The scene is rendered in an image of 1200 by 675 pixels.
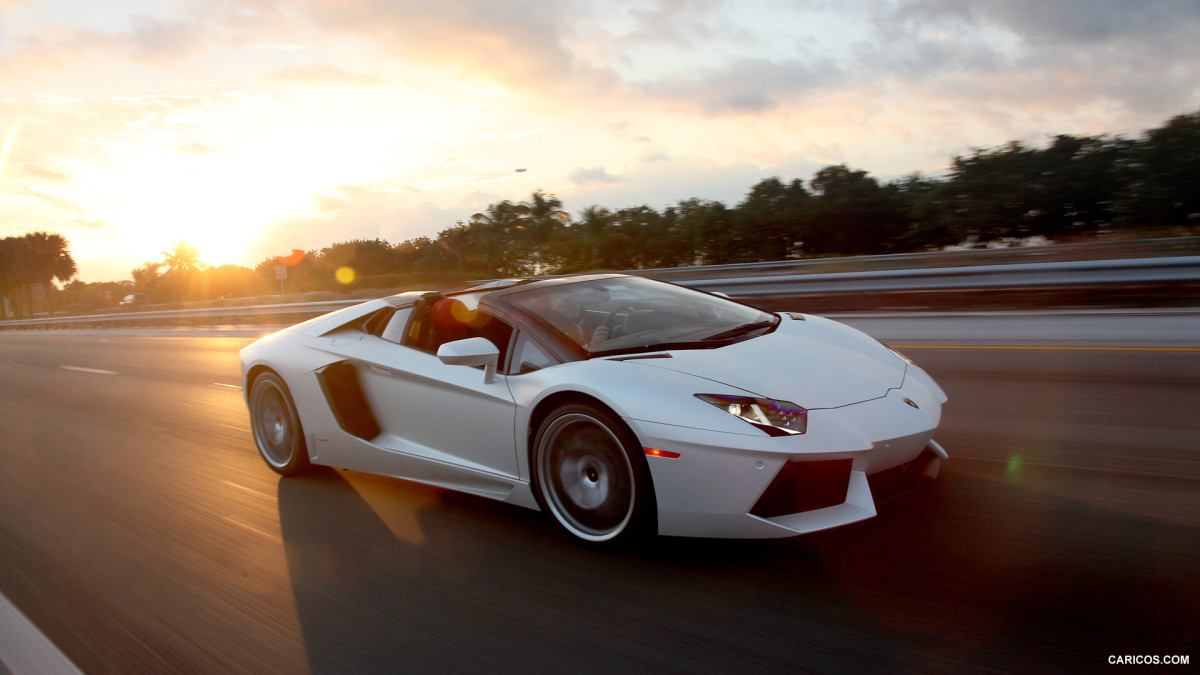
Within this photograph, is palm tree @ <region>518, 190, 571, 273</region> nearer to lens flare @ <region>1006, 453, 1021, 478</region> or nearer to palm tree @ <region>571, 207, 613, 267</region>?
palm tree @ <region>571, 207, 613, 267</region>

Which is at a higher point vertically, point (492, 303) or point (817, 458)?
point (492, 303)

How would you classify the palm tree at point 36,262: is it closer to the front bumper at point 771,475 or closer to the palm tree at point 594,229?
the palm tree at point 594,229

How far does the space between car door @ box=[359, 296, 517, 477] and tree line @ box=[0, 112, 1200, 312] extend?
17.7 metres

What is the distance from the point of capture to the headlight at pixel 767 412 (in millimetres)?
2889

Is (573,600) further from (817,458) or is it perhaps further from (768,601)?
(817,458)

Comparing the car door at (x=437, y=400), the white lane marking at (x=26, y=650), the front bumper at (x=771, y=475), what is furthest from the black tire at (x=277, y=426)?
the front bumper at (x=771, y=475)

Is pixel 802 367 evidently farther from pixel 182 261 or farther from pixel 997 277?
pixel 182 261

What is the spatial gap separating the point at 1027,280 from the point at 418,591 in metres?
9.60

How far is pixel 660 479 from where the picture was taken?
3000mm

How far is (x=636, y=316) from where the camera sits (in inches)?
164

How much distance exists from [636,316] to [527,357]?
0.74 meters

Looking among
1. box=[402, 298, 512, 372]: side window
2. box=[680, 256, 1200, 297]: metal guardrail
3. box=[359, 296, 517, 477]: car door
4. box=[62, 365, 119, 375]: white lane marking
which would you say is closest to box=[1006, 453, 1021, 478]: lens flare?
box=[359, 296, 517, 477]: car door

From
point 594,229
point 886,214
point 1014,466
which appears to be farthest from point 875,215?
point 1014,466

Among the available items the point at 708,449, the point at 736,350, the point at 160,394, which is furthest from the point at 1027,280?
the point at 160,394
